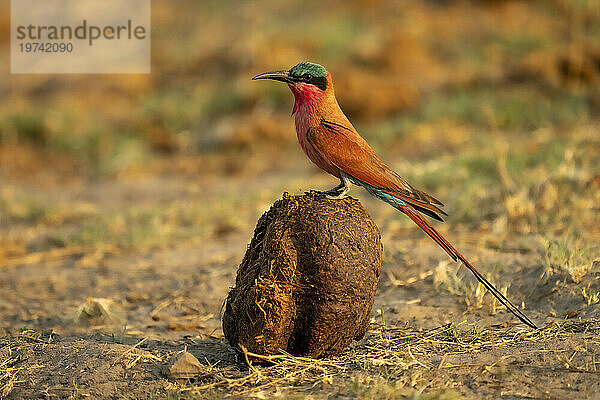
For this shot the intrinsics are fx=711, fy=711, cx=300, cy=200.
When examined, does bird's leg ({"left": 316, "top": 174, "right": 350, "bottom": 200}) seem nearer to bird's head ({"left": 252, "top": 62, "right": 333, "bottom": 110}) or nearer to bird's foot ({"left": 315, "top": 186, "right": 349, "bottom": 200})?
bird's foot ({"left": 315, "top": 186, "right": 349, "bottom": 200})

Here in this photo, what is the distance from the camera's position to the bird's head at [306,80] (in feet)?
10.3

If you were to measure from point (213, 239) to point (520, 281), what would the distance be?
105 inches

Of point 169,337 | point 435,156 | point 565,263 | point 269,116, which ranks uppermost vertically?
point 269,116

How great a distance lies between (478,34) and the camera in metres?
11.7

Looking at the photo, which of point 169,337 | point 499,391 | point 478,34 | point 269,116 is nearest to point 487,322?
point 499,391

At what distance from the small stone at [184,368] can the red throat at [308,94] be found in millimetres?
1196

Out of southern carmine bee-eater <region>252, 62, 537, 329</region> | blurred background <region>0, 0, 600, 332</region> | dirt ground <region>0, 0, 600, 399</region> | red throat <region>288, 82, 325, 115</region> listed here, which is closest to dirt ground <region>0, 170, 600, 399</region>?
dirt ground <region>0, 0, 600, 399</region>

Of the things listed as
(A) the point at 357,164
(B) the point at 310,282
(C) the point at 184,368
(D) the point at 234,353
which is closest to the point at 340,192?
(A) the point at 357,164

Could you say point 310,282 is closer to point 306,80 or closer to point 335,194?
point 335,194

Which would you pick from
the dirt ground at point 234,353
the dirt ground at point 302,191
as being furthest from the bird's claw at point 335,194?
the dirt ground at point 234,353

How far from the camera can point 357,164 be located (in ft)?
10.2

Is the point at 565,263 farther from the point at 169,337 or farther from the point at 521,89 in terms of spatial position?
the point at 521,89

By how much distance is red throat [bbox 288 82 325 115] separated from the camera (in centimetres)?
314

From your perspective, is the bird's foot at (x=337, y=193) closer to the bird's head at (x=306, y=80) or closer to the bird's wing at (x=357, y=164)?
the bird's wing at (x=357, y=164)
